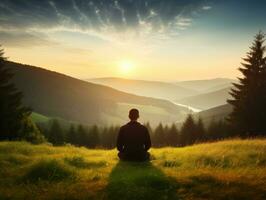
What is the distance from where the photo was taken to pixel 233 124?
4944 centimetres

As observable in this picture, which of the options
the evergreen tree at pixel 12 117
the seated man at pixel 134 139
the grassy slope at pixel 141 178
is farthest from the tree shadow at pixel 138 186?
the evergreen tree at pixel 12 117

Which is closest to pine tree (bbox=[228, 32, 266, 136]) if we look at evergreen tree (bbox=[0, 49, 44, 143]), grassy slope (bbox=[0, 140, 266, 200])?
evergreen tree (bbox=[0, 49, 44, 143])

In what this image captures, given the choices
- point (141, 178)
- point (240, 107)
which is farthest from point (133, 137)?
point (240, 107)

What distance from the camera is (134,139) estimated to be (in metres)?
15.0

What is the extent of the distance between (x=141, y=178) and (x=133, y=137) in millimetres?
4195

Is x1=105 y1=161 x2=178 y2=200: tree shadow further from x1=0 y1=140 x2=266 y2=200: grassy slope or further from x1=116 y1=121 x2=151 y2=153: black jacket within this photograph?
x1=116 y1=121 x2=151 y2=153: black jacket

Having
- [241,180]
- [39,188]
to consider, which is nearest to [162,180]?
[241,180]

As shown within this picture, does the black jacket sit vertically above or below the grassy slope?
above

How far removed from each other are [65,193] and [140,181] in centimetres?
215

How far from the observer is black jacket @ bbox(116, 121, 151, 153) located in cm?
1481

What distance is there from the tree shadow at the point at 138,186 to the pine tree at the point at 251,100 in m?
37.0

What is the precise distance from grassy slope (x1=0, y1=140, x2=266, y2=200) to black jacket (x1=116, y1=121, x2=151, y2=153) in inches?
27.7

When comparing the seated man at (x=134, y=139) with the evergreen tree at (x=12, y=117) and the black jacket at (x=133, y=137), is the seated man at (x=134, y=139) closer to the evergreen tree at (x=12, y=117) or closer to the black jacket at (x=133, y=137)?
the black jacket at (x=133, y=137)

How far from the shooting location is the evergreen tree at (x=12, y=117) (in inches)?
1935
